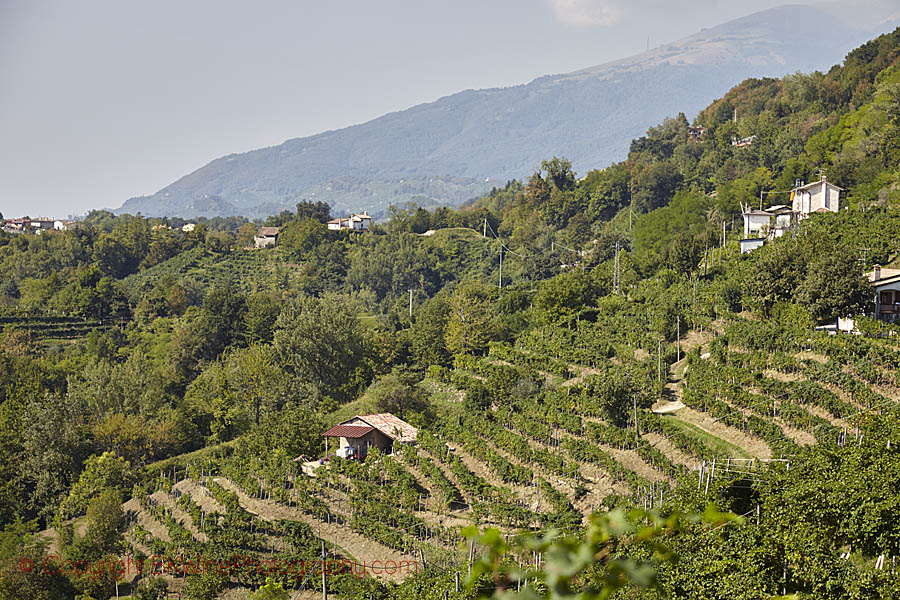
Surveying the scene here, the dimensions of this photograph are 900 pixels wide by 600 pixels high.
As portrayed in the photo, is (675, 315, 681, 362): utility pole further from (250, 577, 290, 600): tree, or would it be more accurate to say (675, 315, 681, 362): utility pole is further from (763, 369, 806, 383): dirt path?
(250, 577, 290, 600): tree

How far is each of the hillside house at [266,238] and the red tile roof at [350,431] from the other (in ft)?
160

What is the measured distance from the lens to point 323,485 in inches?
843

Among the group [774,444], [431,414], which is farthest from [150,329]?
[774,444]

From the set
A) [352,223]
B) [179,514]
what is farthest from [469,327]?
[352,223]

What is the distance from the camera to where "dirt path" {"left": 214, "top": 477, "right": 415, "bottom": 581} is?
17203 mm

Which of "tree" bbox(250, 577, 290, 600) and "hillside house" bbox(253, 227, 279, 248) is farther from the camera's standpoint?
"hillside house" bbox(253, 227, 279, 248)

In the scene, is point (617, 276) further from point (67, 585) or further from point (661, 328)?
point (67, 585)

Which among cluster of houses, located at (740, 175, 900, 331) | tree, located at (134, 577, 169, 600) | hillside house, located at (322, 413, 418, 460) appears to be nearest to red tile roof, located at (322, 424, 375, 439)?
hillside house, located at (322, 413, 418, 460)

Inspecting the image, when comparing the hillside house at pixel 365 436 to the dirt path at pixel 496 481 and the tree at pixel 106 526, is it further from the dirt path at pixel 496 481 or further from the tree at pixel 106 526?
the tree at pixel 106 526

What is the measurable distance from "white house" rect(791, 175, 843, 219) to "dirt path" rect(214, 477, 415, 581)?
1059 inches

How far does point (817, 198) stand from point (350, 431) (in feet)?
86.1

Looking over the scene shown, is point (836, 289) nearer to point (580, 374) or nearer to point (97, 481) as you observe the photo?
point (580, 374)

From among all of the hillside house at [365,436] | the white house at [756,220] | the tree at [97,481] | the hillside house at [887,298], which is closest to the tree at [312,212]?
the white house at [756,220]

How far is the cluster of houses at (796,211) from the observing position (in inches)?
1374
